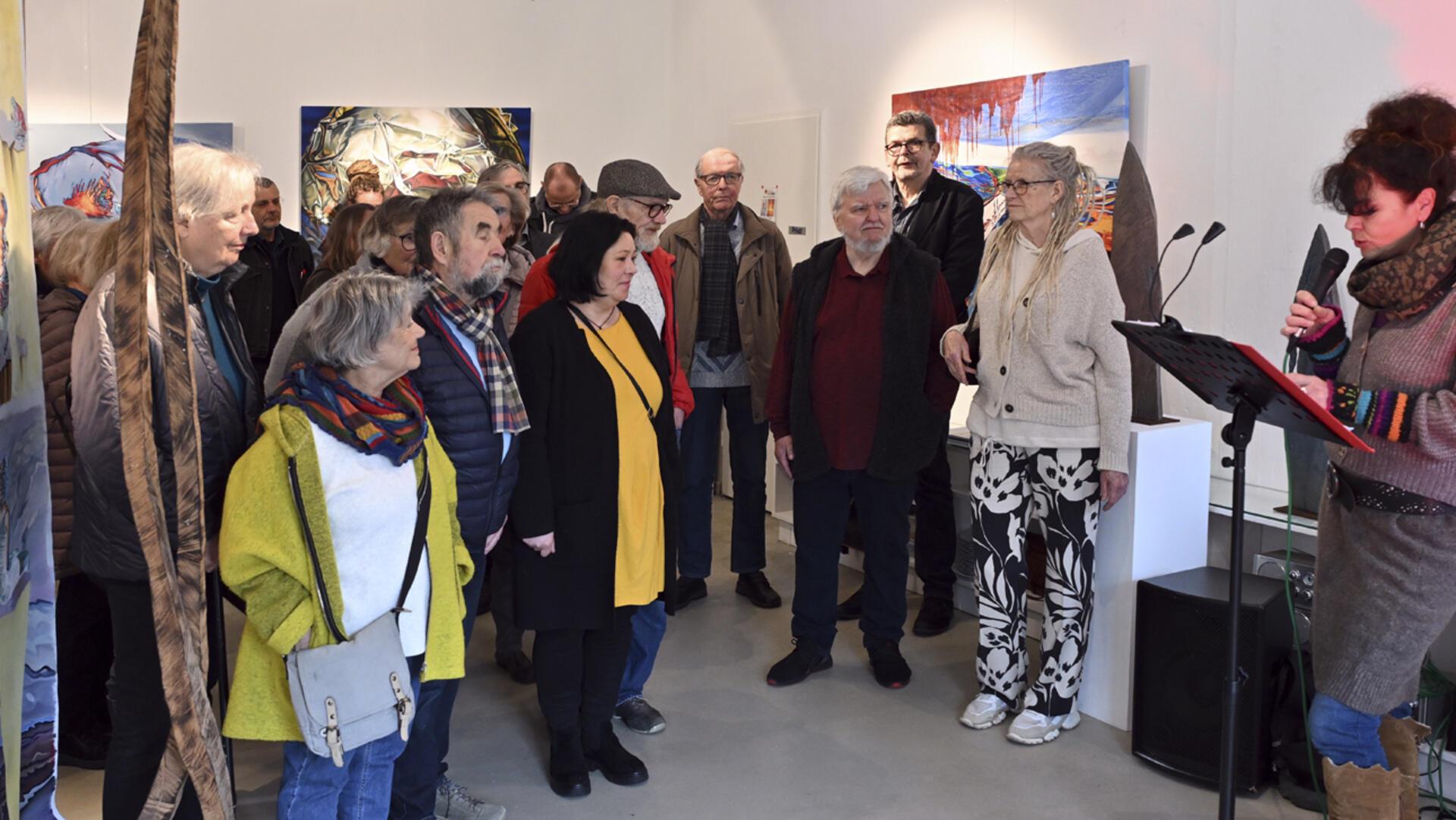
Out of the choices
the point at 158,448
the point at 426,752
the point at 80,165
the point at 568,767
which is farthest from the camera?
the point at 80,165

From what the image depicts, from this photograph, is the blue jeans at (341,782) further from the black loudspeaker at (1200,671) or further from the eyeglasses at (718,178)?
the eyeglasses at (718,178)

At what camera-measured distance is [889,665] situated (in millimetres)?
→ 4242

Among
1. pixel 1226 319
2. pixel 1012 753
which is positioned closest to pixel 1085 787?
pixel 1012 753

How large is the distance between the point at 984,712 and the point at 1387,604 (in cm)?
162

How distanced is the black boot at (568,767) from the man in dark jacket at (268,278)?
115 inches

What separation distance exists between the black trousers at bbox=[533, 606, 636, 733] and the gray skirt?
5.87 ft

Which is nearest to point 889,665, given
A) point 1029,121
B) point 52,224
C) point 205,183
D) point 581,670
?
point 581,670

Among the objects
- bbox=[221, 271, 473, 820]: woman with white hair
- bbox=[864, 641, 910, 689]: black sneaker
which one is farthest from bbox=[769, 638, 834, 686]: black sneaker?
bbox=[221, 271, 473, 820]: woman with white hair

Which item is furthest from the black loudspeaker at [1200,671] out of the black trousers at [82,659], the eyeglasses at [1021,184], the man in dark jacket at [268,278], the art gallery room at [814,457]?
the man in dark jacket at [268,278]

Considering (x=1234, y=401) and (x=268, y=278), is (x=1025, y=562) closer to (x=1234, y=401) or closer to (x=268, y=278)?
(x=1234, y=401)

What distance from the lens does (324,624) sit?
2.39 metres

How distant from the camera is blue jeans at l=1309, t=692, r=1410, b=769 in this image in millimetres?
2539

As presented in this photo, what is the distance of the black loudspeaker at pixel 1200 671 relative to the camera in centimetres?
339

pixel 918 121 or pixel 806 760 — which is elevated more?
pixel 918 121
